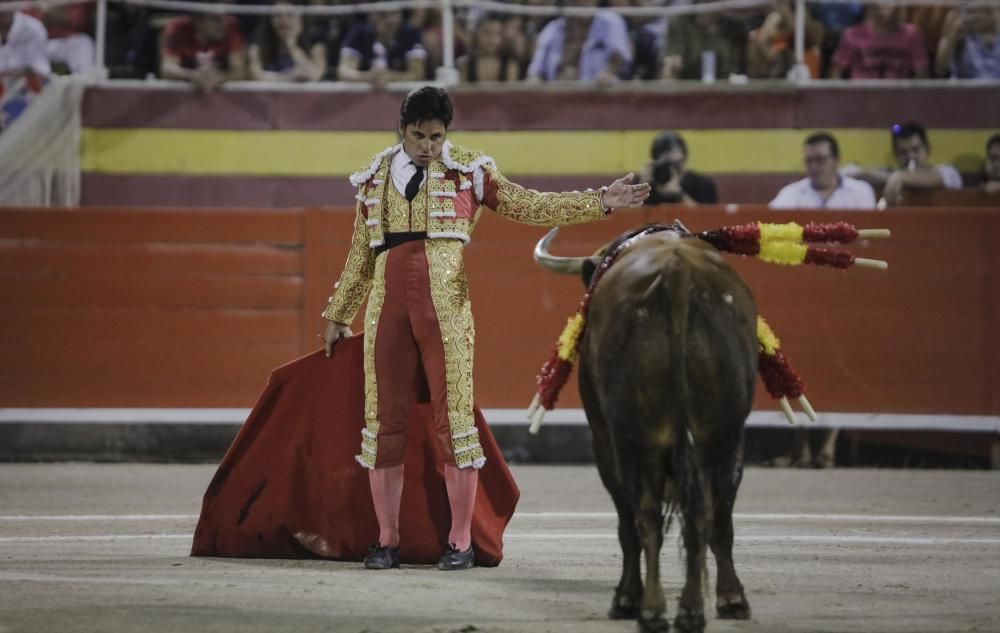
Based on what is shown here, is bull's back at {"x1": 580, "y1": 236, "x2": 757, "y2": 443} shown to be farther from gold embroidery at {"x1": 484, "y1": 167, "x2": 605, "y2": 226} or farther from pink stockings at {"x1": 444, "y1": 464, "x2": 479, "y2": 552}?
pink stockings at {"x1": 444, "y1": 464, "x2": 479, "y2": 552}

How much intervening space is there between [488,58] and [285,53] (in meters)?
1.29

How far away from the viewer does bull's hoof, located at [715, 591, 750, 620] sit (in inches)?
170

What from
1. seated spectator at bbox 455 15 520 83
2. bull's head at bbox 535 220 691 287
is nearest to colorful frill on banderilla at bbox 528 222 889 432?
bull's head at bbox 535 220 691 287

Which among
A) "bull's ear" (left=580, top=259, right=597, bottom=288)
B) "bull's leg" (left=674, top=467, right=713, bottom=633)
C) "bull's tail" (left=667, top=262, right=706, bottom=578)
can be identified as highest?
"bull's ear" (left=580, top=259, right=597, bottom=288)

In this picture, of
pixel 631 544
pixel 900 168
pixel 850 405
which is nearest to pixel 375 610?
pixel 631 544

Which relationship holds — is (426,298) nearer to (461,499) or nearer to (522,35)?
(461,499)

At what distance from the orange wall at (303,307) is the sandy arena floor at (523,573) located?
118cm

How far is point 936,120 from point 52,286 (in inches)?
210

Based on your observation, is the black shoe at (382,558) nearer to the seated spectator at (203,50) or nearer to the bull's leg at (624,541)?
the bull's leg at (624,541)

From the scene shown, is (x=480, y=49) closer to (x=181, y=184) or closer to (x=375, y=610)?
(x=181, y=184)

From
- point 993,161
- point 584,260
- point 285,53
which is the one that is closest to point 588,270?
point 584,260

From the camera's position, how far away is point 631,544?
4.39m

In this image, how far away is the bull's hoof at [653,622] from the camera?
3996 mm

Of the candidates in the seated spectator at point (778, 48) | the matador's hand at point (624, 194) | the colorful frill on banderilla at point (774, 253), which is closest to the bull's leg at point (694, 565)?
the colorful frill on banderilla at point (774, 253)
